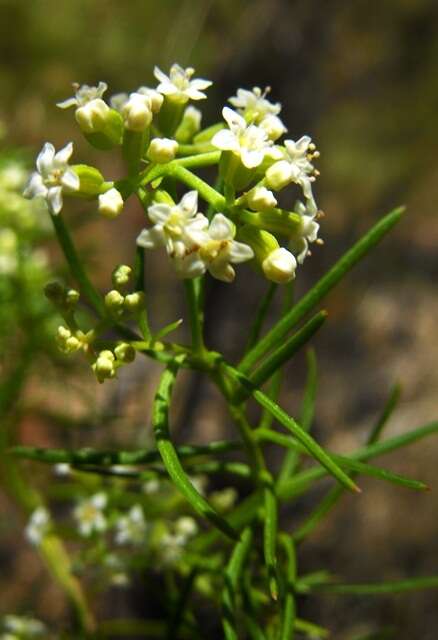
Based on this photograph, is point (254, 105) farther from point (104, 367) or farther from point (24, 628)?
point (24, 628)

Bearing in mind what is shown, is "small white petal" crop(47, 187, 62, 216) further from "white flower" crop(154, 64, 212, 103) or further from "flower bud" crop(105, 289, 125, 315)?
"white flower" crop(154, 64, 212, 103)

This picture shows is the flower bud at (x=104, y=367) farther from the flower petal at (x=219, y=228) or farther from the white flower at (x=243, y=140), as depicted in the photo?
the white flower at (x=243, y=140)

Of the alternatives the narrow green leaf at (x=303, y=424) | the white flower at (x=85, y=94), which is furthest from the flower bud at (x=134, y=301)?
the narrow green leaf at (x=303, y=424)

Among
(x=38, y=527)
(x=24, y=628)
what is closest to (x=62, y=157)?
(x=38, y=527)

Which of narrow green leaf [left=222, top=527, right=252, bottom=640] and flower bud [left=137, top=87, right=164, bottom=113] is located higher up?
flower bud [left=137, top=87, right=164, bottom=113]

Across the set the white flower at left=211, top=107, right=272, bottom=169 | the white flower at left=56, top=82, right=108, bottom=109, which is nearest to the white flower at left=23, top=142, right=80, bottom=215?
the white flower at left=56, top=82, right=108, bottom=109

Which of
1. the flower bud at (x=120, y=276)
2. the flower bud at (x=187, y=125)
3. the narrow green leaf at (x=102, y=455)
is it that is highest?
the flower bud at (x=187, y=125)

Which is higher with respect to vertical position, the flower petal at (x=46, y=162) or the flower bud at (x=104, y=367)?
the flower petal at (x=46, y=162)
